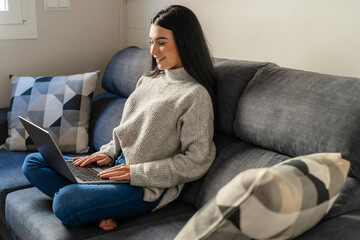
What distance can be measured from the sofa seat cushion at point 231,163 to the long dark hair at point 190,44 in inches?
8.0

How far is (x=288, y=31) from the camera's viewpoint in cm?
179

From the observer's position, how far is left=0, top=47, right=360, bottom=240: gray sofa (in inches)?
48.6

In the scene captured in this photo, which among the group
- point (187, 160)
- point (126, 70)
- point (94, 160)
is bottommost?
point (94, 160)

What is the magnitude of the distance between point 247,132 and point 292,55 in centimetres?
46

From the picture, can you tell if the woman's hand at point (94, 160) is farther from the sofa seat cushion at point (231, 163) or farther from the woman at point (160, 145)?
the sofa seat cushion at point (231, 163)

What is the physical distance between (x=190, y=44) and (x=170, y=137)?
0.36 metres

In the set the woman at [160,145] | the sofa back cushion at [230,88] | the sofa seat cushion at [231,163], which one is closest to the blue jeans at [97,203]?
the woman at [160,145]

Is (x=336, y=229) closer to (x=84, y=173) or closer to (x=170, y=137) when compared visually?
(x=170, y=137)

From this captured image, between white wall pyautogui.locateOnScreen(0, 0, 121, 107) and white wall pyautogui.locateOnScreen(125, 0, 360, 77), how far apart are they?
25.1 inches

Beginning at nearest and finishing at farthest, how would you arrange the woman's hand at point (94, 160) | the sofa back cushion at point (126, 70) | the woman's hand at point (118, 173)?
the woman's hand at point (118, 173) → the woman's hand at point (94, 160) → the sofa back cushion at point (126, 70)

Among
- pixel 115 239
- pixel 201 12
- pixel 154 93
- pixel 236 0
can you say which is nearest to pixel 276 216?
pixel 115 239

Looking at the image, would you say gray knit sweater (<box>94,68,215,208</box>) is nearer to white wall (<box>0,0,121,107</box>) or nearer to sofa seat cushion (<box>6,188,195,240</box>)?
sofa seat cushion (<box>6,188,195,240</box>)

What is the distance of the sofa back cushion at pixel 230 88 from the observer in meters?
1.61

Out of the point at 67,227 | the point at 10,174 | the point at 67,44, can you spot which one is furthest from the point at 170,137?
the point at 67,44
